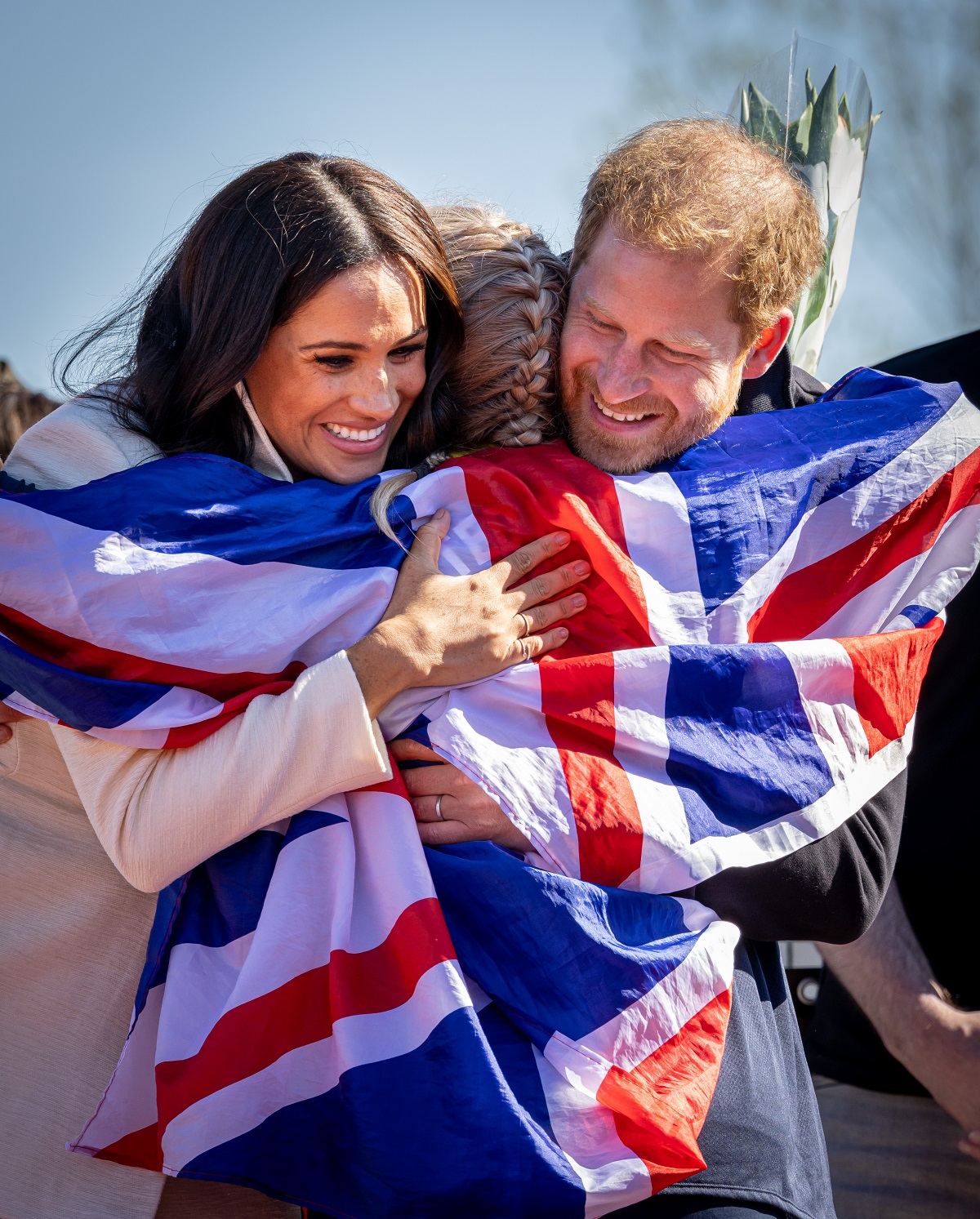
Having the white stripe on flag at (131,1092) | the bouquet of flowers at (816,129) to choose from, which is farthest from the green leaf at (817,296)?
the white stripe on flag at (131,1092)

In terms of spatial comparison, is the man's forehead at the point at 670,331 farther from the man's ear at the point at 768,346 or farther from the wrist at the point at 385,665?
the wrist at the point at 385,665

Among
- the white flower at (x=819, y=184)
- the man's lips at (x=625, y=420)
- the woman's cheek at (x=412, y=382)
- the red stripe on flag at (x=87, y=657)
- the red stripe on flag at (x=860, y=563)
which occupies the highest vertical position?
the white flower at (x=819, y=184)

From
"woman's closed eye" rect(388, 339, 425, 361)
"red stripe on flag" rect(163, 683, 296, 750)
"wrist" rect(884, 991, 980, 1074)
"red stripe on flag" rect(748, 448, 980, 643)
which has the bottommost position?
"wrist" rect(884, 991, 980, 1074)

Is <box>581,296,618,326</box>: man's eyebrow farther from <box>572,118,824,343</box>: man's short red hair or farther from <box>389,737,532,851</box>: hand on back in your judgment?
<box>389,737,532,851</box>: hand on back

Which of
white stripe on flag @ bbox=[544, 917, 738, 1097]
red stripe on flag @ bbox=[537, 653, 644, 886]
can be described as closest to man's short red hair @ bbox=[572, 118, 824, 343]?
red stripe on flag @ bbox=[537, 653, 644, 886]

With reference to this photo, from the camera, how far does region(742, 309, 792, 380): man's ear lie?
2029 mm

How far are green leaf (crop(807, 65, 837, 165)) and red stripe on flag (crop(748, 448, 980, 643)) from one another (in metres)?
0.90

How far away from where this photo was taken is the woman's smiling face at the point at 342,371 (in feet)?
5.64

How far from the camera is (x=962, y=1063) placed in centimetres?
187

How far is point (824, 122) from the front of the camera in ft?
7.84

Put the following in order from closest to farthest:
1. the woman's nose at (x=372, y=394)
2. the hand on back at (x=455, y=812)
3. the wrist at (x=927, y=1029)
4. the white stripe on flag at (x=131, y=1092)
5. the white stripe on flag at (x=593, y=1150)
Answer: the white stripe on flag at (x=593, y=1150)
the white stripe on flag at (x=131, y=1092)
the hand on back at (x=455, y=812)
the woman's nose at (x=372, y=394)
the wrist at (x=927, y=1029)

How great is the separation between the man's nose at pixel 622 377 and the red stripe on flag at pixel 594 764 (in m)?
0.52

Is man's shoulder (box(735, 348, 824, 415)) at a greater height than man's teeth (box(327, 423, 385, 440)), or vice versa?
man's teeth (box(327, 423, 385, 440))

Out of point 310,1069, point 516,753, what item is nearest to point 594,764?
point 516,753
